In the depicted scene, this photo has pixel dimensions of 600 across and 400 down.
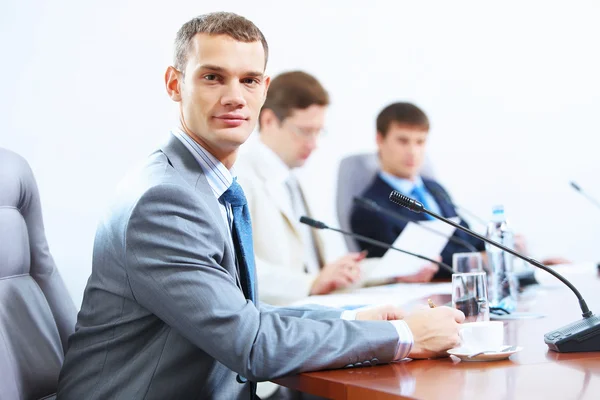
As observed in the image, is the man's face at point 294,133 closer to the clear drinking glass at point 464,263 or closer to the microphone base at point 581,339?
the clear drinking glass at point 464,263

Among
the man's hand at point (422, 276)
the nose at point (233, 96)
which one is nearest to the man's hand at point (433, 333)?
the nose at point (233, 96)

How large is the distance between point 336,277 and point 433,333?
1.61 meters

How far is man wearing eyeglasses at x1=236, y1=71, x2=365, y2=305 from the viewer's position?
9.90 ft

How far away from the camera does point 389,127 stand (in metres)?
4.03

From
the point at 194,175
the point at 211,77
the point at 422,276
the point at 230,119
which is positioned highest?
the point at 211,77

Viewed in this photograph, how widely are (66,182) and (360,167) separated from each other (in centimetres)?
175

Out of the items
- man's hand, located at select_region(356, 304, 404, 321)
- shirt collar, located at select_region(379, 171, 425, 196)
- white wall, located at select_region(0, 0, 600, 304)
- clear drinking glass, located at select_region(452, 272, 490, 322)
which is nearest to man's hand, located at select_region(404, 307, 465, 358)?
man's hand, located at select_region(356, 304, 404, 321)

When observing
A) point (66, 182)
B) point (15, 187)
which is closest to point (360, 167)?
point (66, 182)

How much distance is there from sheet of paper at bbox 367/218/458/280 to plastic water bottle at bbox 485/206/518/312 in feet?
1.55

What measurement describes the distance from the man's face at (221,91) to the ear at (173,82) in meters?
0.08

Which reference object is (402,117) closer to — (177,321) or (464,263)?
(464,263)

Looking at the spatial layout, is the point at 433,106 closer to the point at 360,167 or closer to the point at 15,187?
the point at 360,167

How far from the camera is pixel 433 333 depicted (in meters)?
1.41

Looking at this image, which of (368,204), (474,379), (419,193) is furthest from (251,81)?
(419,193)
